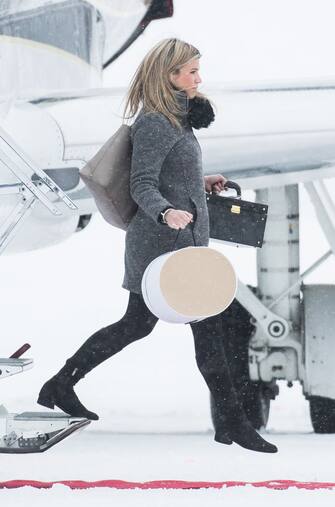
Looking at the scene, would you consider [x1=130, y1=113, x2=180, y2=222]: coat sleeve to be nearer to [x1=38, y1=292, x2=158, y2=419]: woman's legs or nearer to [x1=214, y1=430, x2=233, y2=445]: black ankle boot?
[x1=38, y1=292, x2=158, y2=419]: woman's legs

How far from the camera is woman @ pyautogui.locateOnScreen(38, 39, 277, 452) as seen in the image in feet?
12.4

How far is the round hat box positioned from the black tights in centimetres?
33

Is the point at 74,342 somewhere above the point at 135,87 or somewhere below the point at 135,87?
below

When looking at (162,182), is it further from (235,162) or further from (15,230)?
(235,162)

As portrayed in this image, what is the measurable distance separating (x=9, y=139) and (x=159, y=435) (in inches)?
64.7

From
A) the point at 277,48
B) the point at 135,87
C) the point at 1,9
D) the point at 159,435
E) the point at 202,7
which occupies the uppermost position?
the point at 202,7

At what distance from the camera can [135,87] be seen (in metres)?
3.96

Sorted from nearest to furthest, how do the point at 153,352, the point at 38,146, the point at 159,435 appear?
the point at 38,146, the point at 159,435, the point at 153,352

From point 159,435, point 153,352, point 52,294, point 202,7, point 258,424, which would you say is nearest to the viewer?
point 159,435

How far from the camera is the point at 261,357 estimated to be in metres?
5.15

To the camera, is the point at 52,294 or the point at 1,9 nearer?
the point at 1,9

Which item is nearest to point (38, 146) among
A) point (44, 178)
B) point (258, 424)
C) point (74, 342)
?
point (44, 178)

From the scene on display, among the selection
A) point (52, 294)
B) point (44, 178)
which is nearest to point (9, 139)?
point (44, 178)

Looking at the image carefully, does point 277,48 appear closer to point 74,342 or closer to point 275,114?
point 74,342
